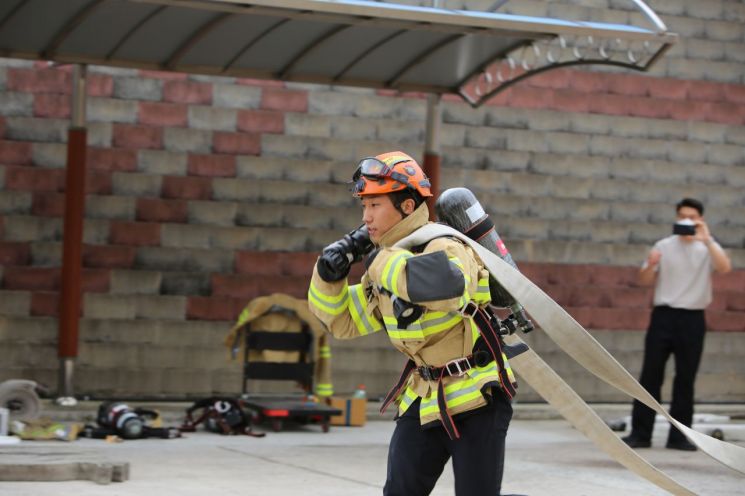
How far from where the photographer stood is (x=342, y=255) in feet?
14.8

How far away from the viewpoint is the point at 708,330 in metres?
12.6

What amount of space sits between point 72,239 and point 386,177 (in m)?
6.18

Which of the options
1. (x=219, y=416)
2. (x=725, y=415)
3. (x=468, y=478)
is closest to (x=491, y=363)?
(x=468, y=478)

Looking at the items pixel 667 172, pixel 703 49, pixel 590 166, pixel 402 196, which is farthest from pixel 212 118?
pixel 402 196

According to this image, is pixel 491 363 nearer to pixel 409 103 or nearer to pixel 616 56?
pixel 409 103

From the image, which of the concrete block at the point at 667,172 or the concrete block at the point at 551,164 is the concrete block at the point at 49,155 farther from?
the concrete block at the point at 667,172

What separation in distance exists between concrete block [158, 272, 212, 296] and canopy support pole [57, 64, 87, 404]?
0.86 meters

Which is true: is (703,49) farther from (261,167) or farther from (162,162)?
(162,162)

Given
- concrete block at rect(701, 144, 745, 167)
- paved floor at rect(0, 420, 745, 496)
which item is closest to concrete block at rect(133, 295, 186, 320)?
paved floor at rect(0, 420, 745, 496)

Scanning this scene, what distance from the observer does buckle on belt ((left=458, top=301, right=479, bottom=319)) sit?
448cm

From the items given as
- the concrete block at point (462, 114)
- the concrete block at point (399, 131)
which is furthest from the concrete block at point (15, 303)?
the concrete block at point (462, 114)

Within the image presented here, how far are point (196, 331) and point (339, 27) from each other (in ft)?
9.54

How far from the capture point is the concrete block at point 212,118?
11.1 meters

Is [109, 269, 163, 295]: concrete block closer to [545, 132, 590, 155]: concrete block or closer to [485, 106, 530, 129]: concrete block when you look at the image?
[485, 106, 530, 129]: concrete block
